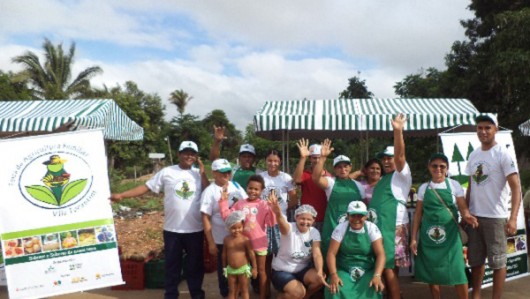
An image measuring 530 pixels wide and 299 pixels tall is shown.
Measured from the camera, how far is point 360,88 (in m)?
26.2

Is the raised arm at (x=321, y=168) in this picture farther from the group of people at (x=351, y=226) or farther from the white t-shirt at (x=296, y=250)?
the white t-shirt at (x=296, y=250)

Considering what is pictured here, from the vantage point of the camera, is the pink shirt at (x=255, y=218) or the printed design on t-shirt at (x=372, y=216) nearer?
the printed design on t-shirt at (x=372, y=216)

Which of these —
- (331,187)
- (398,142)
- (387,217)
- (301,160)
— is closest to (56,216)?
(301,160)

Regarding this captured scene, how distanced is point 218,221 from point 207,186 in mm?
395

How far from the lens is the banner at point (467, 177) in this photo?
4738 mm

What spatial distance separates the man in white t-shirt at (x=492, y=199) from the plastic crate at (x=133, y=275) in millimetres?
3770

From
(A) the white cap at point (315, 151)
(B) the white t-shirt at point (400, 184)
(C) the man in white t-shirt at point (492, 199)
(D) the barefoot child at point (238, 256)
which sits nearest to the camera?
(C) the man in white t-shirt at point (492, 199)

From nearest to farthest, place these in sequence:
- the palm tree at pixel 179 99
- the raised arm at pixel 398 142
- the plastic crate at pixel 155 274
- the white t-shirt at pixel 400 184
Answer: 1. the raised arm at pixel 398 142
2. the white t-shirt at pixel 400 184
3. the plastic crate at pixel 155 274
4. the palm tree at pixel 179 99

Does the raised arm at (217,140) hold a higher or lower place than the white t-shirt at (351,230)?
higher

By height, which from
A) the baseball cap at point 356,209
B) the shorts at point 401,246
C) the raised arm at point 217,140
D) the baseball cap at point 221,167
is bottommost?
the shorts at point 401,246

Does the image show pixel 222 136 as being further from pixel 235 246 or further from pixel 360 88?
pixel 360 88

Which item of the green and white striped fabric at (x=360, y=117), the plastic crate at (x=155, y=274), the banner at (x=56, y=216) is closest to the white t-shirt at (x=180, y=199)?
the banner at (x=56, y=216)

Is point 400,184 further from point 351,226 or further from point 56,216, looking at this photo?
point 56,216

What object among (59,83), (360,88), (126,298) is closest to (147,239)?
(126,298)
